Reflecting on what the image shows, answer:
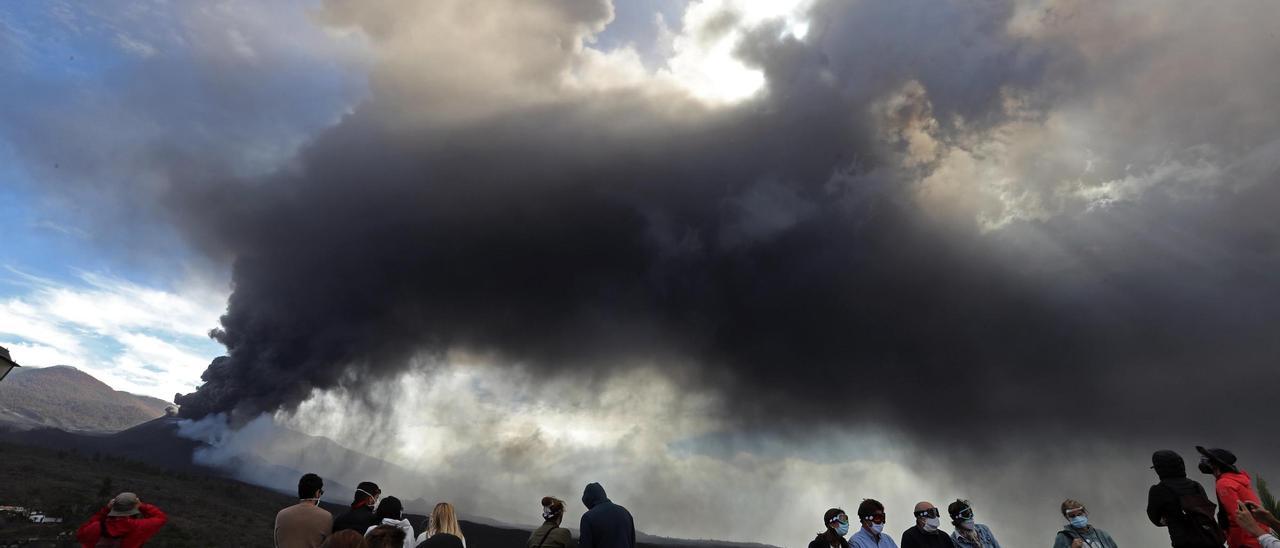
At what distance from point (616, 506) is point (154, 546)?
7754 cm

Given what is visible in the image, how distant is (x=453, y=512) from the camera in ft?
34.5

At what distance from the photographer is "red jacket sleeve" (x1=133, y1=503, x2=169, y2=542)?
11.9 meters

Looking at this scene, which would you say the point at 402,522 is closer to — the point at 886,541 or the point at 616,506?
the point at 616,506

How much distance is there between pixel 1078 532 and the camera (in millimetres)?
12258

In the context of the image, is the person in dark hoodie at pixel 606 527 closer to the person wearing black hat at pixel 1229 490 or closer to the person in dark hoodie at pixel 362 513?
the person in dark hoodie at pixel 362 513

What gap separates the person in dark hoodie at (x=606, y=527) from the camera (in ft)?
40.3

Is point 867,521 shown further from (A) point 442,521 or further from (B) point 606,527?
(A) point 442,521

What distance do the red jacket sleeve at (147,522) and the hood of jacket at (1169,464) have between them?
17.0m

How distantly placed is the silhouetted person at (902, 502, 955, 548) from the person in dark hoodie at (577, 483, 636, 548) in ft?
17.3

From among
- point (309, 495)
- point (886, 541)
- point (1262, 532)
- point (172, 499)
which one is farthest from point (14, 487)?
point (1262, 532)

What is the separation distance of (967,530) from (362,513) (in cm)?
1133

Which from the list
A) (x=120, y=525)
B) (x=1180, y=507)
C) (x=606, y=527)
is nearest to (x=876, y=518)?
(x=1180, y=507)

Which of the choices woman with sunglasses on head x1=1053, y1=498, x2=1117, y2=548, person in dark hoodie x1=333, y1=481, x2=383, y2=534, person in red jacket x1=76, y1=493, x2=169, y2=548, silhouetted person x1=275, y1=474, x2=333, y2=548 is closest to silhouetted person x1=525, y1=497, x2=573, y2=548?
person in dark hoodie x1=333, y1=481, x2=383, y2=534

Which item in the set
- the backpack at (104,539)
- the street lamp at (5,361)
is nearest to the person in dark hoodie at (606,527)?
the backpack at (104,539)
